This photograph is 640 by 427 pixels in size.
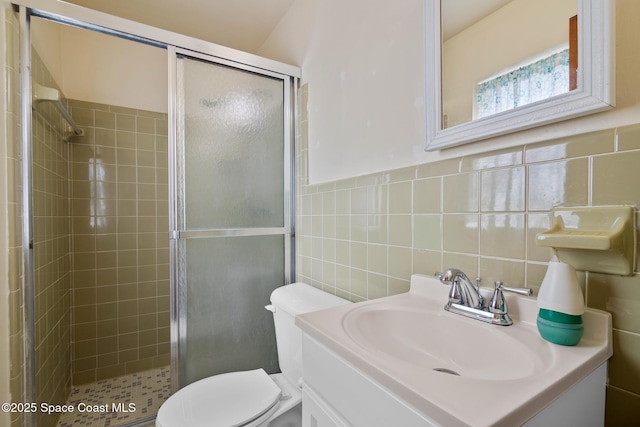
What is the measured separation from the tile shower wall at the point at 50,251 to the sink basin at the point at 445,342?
148 centimetres

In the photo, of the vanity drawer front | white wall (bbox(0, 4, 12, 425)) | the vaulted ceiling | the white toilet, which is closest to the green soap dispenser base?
the vanity drawer front

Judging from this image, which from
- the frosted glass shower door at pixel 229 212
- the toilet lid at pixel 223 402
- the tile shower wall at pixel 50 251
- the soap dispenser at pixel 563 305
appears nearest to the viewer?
the soap dispenser at pixel 563 305

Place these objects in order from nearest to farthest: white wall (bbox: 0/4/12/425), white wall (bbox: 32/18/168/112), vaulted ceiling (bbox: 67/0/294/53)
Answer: white wall (bbox: 0/4/12/425) < vaulted ceiling (bbox: 67/0/294/53) < white wall (bbox: 32/18/168/112)

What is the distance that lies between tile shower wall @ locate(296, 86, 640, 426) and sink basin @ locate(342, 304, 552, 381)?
162 millimetres

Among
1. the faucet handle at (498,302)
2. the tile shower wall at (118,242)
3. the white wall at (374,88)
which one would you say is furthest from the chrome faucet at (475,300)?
the tile shower wall at (118,242)

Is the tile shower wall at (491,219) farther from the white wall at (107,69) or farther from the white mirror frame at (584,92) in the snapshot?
the white wall at (107,69)

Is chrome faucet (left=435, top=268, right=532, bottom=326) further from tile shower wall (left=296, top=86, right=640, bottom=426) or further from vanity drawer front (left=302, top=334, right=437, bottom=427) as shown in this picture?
vanity drawer front (left=302, top=334, right=437, bottom=427)

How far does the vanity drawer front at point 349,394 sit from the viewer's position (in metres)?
0.45

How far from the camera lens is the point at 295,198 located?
1.73 m

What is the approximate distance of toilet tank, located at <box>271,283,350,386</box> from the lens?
1.19m

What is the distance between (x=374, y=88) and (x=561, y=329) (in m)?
0.98

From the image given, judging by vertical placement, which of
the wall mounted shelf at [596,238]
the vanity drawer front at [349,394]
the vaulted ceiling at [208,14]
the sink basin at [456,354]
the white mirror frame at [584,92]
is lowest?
the vanity drawer front at [349,394]

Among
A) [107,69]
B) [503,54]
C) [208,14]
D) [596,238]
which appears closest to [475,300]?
[596,238]

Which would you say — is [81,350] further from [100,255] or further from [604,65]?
[604,65]
